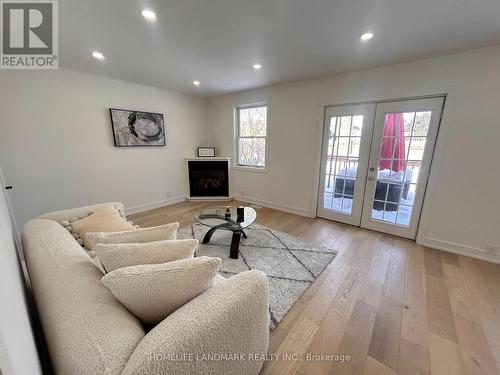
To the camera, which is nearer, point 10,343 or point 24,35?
point 10,343

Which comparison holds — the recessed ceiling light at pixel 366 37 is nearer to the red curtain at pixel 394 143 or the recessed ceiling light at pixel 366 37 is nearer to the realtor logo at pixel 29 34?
the red curtain at pixel 394 143

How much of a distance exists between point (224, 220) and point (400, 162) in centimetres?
250

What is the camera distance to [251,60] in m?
2.54

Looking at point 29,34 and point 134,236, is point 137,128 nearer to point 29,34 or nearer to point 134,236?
point 29,34

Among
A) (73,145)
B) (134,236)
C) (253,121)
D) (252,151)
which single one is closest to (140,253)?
(134,236)

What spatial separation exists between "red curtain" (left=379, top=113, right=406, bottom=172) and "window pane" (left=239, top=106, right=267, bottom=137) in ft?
6.78

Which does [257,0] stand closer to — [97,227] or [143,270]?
[143,270]

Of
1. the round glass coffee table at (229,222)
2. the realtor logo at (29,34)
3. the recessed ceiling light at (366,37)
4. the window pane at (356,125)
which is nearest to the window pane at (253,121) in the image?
the window pane at (356,125)

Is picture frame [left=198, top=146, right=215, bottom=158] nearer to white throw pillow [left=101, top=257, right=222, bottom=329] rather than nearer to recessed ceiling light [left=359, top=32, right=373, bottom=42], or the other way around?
→ recessed ceiling light [left=359, top=32, right=373, bottom=42]

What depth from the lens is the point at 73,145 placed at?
116 inches

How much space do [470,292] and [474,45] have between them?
245 centimetres

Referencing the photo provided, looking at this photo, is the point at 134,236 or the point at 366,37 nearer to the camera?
the point at 134,236

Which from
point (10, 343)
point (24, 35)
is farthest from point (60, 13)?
point (10, 343)

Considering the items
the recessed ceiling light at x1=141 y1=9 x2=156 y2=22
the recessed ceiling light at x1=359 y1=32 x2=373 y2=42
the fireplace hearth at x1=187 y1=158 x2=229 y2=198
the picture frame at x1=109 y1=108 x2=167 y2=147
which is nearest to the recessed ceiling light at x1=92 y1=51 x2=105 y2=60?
the picture frame at x1=109 y1=108 x2=167 y2=147
